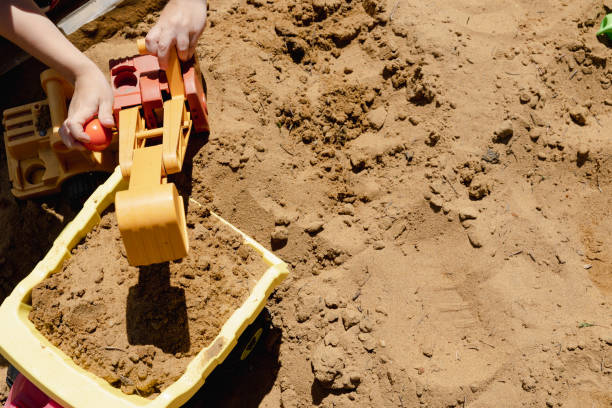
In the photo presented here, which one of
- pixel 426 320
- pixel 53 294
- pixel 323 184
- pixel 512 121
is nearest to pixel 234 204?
pixel 323 184

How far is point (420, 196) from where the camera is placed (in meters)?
1.50

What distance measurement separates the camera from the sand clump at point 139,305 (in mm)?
1260

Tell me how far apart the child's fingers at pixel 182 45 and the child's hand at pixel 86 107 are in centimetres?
26

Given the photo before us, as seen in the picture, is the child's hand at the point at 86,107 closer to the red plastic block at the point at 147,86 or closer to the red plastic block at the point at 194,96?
the red plastic block at the point at 147,86

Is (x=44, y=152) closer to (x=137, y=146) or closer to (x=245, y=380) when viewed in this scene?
(x=137, y=146)

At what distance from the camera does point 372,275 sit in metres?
1.47

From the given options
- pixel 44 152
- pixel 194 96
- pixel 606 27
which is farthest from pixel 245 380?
pixel 606 27

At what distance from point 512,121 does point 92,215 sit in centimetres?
131

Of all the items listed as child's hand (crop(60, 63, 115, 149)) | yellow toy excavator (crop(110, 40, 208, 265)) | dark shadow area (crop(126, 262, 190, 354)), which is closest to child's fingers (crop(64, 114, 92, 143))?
child's hand (crop(60, 63, 115, 149))

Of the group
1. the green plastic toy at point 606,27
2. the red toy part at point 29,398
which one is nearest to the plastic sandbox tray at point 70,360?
the red toy part at point 29,398

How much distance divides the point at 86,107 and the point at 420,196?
106 centimetres

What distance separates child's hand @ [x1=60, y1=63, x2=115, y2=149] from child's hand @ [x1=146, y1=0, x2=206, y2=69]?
0.21 meters

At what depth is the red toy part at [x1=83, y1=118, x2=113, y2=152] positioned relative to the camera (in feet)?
4.75

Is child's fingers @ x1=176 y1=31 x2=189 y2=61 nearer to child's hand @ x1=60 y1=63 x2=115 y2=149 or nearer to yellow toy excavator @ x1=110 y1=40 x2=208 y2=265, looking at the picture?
yellow toy excavator @ x1=110 y1=40 x2=208 y2=265
